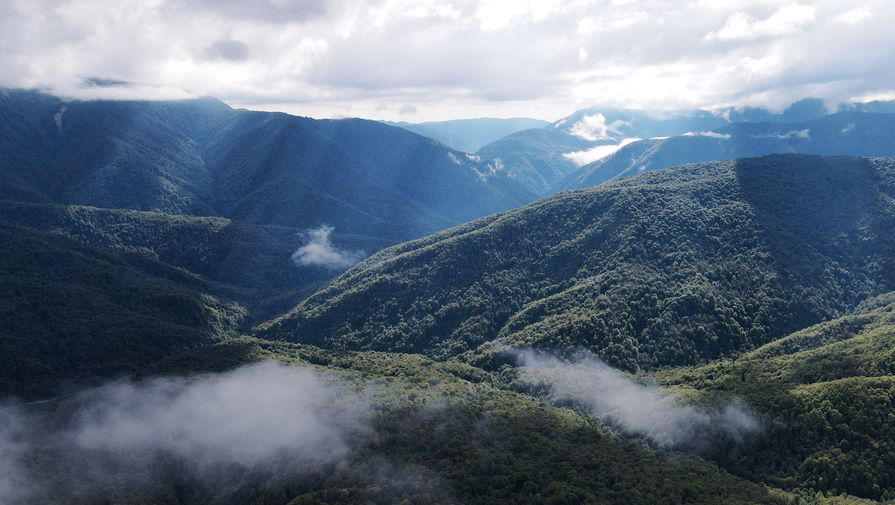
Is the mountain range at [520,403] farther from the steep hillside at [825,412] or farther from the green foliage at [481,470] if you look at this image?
the green foliage at [481,470]

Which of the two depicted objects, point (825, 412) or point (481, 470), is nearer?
point (481, 470)

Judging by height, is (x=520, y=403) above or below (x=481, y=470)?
below

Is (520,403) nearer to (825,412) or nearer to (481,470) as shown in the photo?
(481,470)

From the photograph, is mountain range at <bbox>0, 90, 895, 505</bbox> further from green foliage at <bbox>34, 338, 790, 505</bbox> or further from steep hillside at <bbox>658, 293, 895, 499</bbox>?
green foliage at <bbox>34, 338, 790, 505</bbox>

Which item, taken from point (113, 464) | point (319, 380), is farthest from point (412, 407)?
point (113, 464)

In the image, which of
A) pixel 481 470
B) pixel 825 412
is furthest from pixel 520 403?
pixel 825 412

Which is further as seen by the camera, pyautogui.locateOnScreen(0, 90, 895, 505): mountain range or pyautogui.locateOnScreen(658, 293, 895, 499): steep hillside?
pyautogui.locateOnScreen(0, 90, 895, 505): mountain range

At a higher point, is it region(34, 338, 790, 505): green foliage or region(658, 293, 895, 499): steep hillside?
region(658, 293, 895, 499): steep hillside

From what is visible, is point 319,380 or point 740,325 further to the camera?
A: point 740,325

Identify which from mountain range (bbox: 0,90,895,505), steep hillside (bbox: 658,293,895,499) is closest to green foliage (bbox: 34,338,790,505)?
mountain range (bbox: 0,90,895,505)

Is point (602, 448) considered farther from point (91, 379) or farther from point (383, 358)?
point (91, 379)

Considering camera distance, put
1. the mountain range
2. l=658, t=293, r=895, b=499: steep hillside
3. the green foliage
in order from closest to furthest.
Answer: the green foliage → l=658, t=293, r=895, b=499: steep hillside → the mountain range
